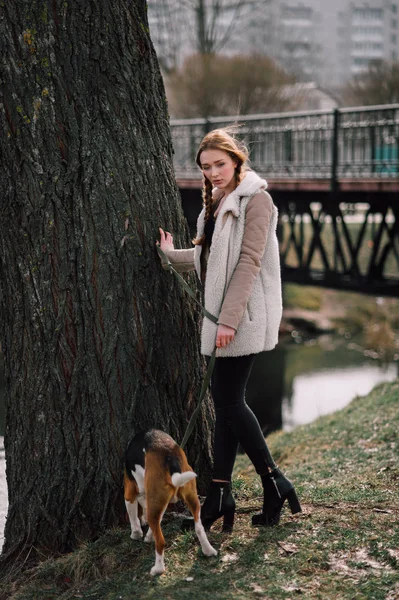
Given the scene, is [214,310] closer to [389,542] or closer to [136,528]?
[136,528]

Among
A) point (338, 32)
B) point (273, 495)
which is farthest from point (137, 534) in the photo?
point (338, 32)

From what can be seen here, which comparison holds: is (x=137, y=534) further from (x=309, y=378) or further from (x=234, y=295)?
(x=309, y=378)

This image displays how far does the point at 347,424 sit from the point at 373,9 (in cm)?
10438

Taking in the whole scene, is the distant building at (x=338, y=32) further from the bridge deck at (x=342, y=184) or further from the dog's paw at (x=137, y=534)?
the dog's paw at (x=137, y=534)

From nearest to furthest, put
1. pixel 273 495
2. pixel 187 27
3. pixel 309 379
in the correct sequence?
pixel 273 495 → pixel 309 379 → pixel 187 27

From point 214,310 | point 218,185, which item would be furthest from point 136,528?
point 218,185

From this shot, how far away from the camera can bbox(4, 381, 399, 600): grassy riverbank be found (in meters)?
3.79

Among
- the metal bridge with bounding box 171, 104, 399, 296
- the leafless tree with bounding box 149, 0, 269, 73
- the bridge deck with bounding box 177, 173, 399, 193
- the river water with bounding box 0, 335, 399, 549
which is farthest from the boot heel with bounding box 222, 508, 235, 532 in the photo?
the leafless tree with bounding box 149, 0, 269, 73

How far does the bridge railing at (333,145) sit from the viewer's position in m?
12.7

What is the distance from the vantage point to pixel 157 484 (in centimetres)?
392

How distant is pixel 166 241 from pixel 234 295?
0.66m

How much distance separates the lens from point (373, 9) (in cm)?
10450

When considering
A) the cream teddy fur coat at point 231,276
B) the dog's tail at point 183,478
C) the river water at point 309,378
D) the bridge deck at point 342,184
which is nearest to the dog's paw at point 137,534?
the dog's tail at point 183,478

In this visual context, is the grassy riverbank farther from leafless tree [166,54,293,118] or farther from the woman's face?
leafless tree [166,54,293,118]
